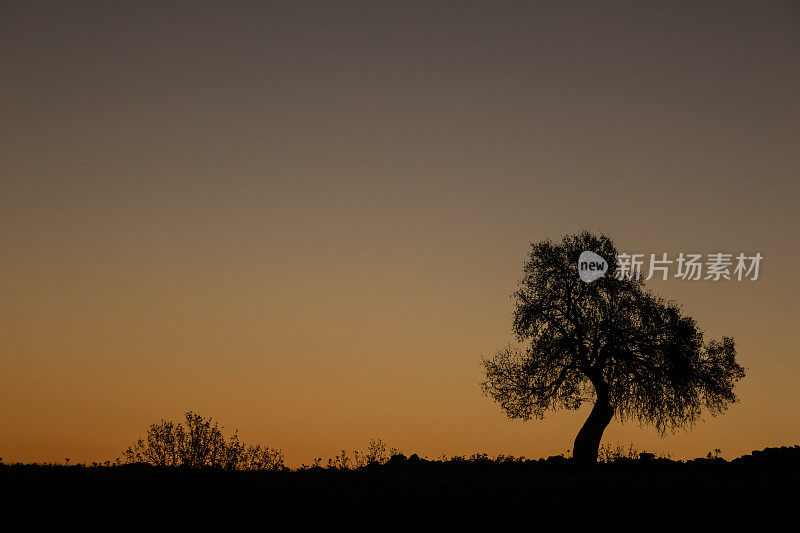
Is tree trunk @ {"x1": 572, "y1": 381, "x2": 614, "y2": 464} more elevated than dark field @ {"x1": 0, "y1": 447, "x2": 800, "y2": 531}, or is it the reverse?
tree trunk @ {"x1": 572, "y1": 381, "x2": 614, "y2": 464}

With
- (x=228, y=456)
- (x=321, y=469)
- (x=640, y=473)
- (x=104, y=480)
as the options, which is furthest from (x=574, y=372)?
(x=104, y=480)

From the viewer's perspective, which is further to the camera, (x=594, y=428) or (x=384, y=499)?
(x=594, y=428)

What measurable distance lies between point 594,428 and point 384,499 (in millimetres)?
18558

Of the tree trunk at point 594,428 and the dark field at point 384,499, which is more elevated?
the tree trunk at point 594,428

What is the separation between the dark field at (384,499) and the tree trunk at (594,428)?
28.0 feet

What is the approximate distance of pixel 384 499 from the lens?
25.6m

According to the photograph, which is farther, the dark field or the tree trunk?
the tree trunk

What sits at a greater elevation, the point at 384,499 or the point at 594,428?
the point at 594,428

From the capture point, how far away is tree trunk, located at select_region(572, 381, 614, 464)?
4084 cm

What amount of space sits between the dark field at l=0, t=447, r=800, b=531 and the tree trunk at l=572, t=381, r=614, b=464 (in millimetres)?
8540

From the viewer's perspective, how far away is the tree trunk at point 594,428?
40.8 m

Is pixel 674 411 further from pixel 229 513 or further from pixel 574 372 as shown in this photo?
pixel 229 513

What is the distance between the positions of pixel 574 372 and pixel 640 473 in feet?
26.7

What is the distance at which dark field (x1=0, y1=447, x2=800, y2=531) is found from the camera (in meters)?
22.8
